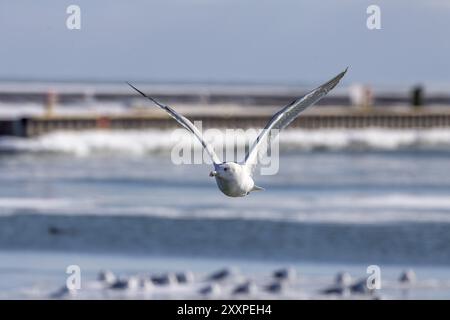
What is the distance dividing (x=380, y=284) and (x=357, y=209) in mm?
10884

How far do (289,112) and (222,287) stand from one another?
→ 8.56 m

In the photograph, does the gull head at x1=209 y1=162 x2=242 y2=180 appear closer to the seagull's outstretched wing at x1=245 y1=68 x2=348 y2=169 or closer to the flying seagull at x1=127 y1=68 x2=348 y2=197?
the flying seagull at x1=127 y1=68 x2=348 y2=197

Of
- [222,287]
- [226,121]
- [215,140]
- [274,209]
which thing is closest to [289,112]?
[222,287]

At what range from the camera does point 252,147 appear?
1562cm

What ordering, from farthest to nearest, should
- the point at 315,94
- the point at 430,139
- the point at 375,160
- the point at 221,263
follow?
1. the point at 430,139
2. the point at 375,160
3. the point at 221,263
4. the point at 315,94

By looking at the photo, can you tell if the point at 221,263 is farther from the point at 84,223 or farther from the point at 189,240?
the point at 84,223

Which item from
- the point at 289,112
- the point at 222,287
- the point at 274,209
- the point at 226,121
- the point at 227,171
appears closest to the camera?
the point at 227,171

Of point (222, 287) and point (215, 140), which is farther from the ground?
point (215, 140)

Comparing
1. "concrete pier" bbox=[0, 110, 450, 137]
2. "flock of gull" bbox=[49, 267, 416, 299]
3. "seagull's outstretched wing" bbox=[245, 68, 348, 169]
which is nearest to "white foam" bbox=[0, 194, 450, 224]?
"flock of gull" bbox=[49, 267, 416, 299]

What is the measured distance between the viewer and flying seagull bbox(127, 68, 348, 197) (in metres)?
14.6

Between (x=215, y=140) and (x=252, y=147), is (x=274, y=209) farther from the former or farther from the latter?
(x=215, y=140)

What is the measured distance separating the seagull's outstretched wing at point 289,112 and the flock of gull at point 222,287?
7771 millimetres

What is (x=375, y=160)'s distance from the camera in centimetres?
5416
